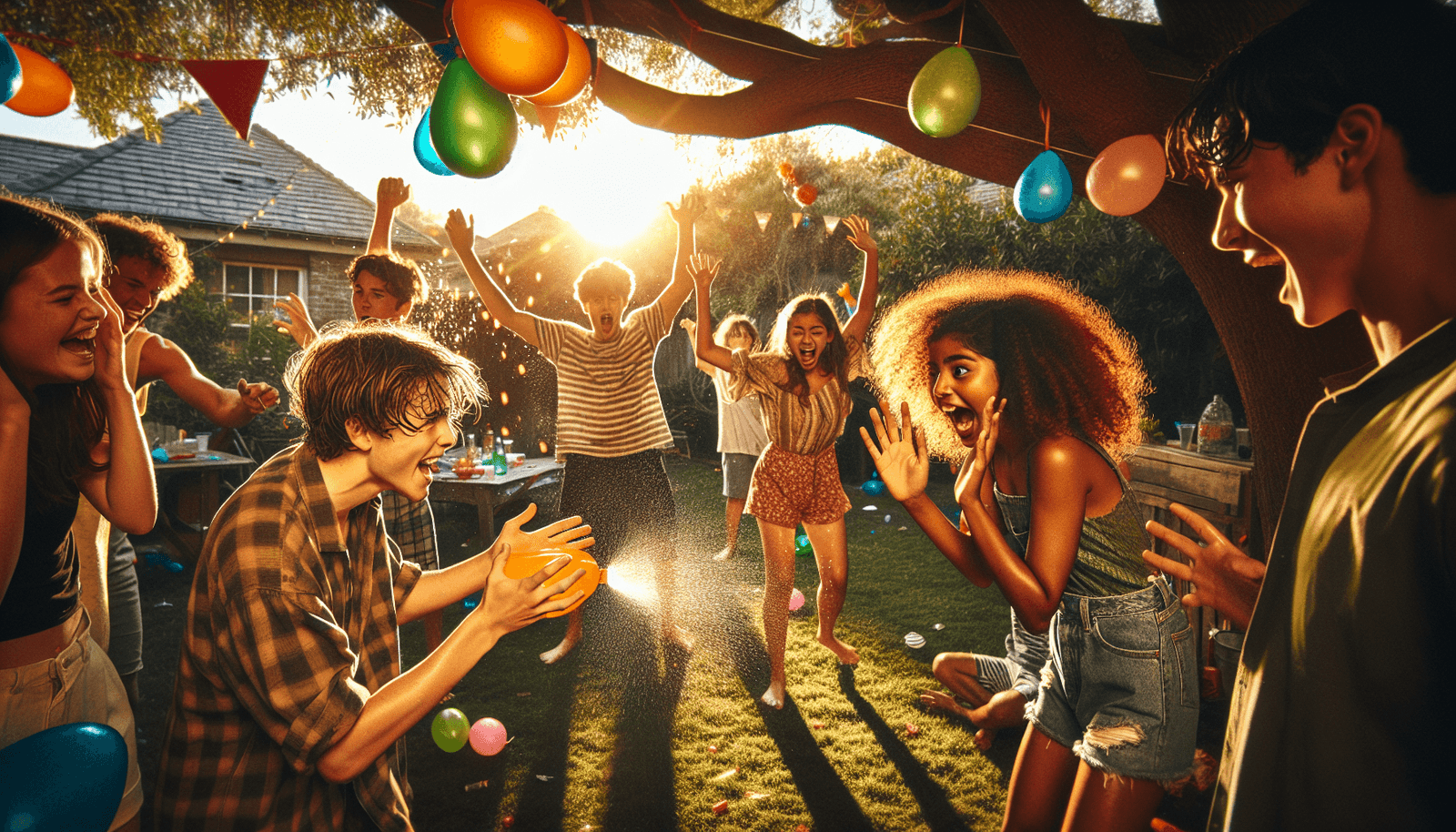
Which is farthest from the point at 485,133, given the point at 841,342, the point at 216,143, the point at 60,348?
the point at 216,143

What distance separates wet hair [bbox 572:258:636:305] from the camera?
13.4ft

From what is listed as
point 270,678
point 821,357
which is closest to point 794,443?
point 821,357

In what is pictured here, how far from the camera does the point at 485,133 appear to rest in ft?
10.7

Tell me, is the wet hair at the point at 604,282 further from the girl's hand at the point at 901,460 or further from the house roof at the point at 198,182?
the house roof at the point at 198,182

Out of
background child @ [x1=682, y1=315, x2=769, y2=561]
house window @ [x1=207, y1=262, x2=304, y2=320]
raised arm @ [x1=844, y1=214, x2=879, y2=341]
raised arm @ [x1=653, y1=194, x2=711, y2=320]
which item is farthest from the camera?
house window @ [x1=207, y1=262, x2=304, y2=320]

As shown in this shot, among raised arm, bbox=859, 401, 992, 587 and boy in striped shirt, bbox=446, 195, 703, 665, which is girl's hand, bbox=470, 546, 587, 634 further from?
boy in striped shirt, bbox=446, 195, 703, 665

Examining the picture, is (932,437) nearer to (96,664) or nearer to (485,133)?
(485,133)

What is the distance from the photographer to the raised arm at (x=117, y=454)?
5.86 ft

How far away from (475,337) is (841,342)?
877cm

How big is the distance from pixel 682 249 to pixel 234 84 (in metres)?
2.58

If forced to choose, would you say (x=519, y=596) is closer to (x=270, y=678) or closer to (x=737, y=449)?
(x=270, y=678)

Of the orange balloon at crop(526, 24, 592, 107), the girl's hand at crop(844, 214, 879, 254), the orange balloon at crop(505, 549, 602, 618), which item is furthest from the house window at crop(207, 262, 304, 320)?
the orange balloon at crop(505, 549, 602, 618)

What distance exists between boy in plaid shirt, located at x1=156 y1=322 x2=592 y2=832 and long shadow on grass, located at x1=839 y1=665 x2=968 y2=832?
2.33m

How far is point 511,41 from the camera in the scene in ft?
9.43
